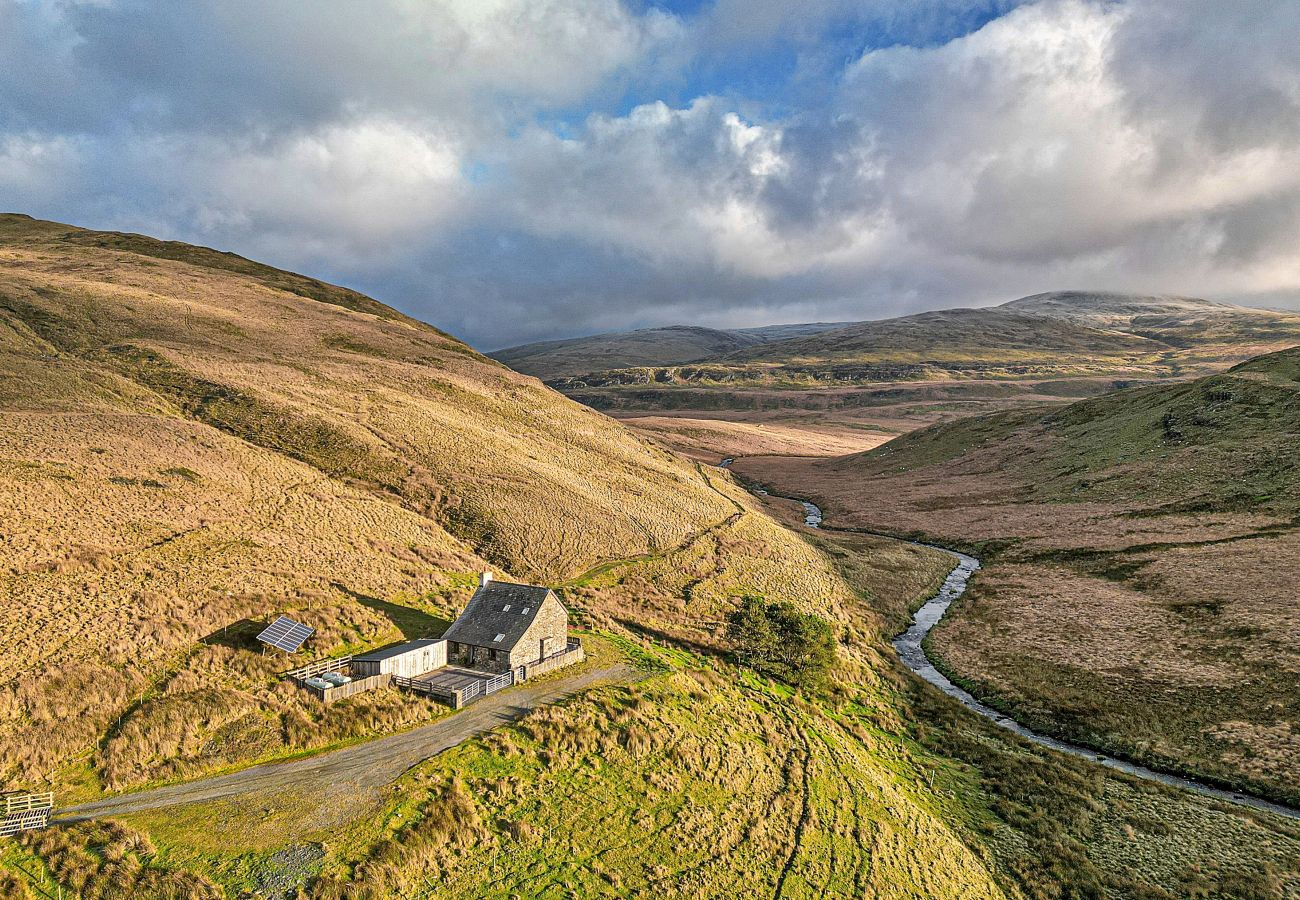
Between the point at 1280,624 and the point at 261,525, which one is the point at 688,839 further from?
the point at 1280,624

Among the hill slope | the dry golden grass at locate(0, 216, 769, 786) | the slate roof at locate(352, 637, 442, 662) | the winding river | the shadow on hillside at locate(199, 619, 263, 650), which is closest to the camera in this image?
the dry golden grass at locate(0, 216, 769, 786)

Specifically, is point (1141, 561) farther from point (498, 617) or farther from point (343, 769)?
point (343, 769)

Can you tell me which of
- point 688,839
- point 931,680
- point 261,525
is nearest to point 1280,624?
point 931,680

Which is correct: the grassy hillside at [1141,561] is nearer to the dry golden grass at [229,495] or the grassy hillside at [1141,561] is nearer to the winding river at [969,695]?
the winding river at [969,695]

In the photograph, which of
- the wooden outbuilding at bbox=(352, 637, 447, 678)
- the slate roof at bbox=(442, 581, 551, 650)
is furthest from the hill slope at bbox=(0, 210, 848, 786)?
the slate roof at bbox=(442, 581, 551, 650)

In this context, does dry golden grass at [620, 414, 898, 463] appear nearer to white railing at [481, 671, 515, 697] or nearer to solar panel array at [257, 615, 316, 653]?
white railing at [481, 671, 515, 697]
